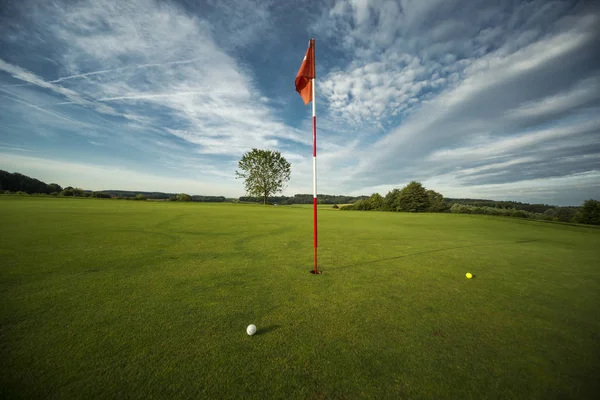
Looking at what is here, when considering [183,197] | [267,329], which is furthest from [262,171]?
[267,329]

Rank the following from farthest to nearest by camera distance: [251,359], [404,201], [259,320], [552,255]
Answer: [404,201], [552,255], [259,320], [251,359]

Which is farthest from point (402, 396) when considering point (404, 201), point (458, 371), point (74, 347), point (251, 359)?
point (404, 201)

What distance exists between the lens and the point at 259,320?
3061mm

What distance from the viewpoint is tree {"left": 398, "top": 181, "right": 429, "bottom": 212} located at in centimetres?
4866

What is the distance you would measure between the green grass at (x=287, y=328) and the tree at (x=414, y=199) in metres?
47.3

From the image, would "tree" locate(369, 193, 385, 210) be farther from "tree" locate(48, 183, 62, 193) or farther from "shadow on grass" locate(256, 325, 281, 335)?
"tree" locate(48, 183, 62, 193)

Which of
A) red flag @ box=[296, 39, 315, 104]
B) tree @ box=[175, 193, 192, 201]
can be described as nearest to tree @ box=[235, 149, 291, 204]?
tree @ box=[175, 193, 192, 201]

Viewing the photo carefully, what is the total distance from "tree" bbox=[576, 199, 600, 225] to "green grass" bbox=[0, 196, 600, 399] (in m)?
39.4

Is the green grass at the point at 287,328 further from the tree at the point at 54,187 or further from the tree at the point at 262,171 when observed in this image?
the tree at the point at 54,187

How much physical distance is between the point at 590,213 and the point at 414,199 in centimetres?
2410

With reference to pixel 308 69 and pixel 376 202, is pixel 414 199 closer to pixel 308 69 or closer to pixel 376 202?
pixel 376 202

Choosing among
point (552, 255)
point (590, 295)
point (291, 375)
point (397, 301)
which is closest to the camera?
point (291, 375)

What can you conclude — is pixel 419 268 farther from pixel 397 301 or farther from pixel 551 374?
pixel 551 374

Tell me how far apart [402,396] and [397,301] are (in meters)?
1.91
